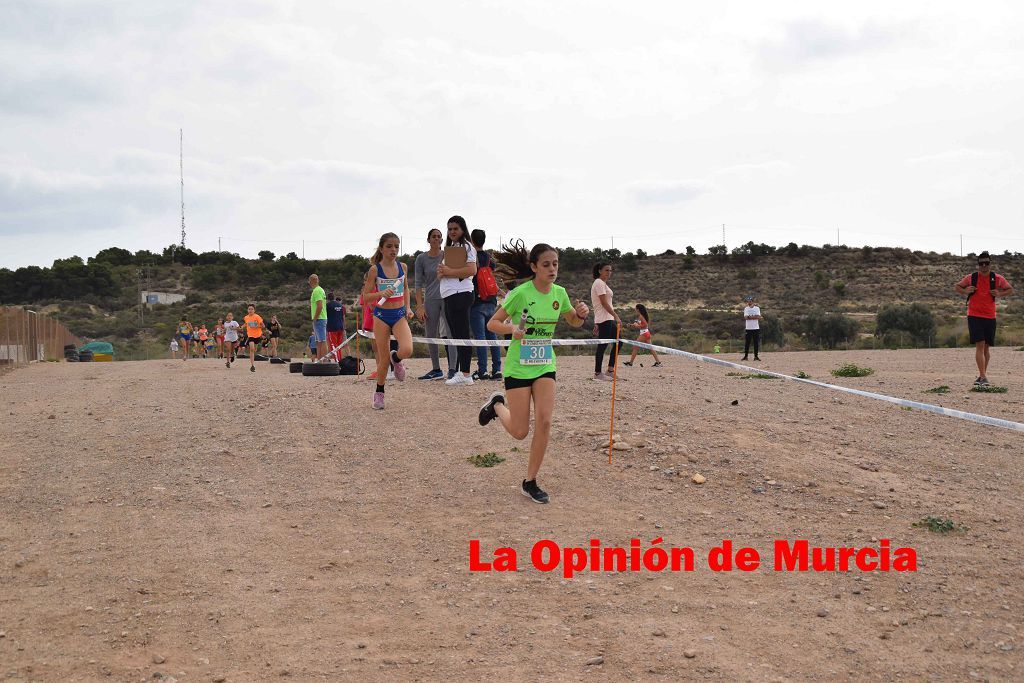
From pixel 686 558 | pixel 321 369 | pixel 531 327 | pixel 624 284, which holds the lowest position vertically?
pixel 686 558

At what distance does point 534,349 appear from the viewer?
6.49 metres

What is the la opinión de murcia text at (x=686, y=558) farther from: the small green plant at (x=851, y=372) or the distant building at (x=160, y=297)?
the distant building at (x=160, y=297)

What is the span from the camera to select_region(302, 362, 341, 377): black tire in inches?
577

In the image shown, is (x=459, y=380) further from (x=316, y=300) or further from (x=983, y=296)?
(x=983, y=296)

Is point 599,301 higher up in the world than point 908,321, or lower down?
higher up

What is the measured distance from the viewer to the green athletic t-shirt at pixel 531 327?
6.48 metres

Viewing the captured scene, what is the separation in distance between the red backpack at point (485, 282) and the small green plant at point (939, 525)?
7.05m

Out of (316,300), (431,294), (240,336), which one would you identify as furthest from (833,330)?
(431,294)

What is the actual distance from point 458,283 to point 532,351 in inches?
210

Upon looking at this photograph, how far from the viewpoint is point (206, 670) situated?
Result: 4027mm

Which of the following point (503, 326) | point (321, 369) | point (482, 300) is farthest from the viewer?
point (321, 369)

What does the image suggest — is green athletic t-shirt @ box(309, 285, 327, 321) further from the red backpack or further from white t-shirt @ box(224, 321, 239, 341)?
white t-shirt @ box(224, 321, 239, 341)

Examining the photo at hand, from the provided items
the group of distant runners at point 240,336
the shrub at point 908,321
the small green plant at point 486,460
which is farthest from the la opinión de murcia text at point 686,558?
the shrub at point 908,321

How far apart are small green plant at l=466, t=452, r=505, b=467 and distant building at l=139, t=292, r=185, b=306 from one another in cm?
6273
